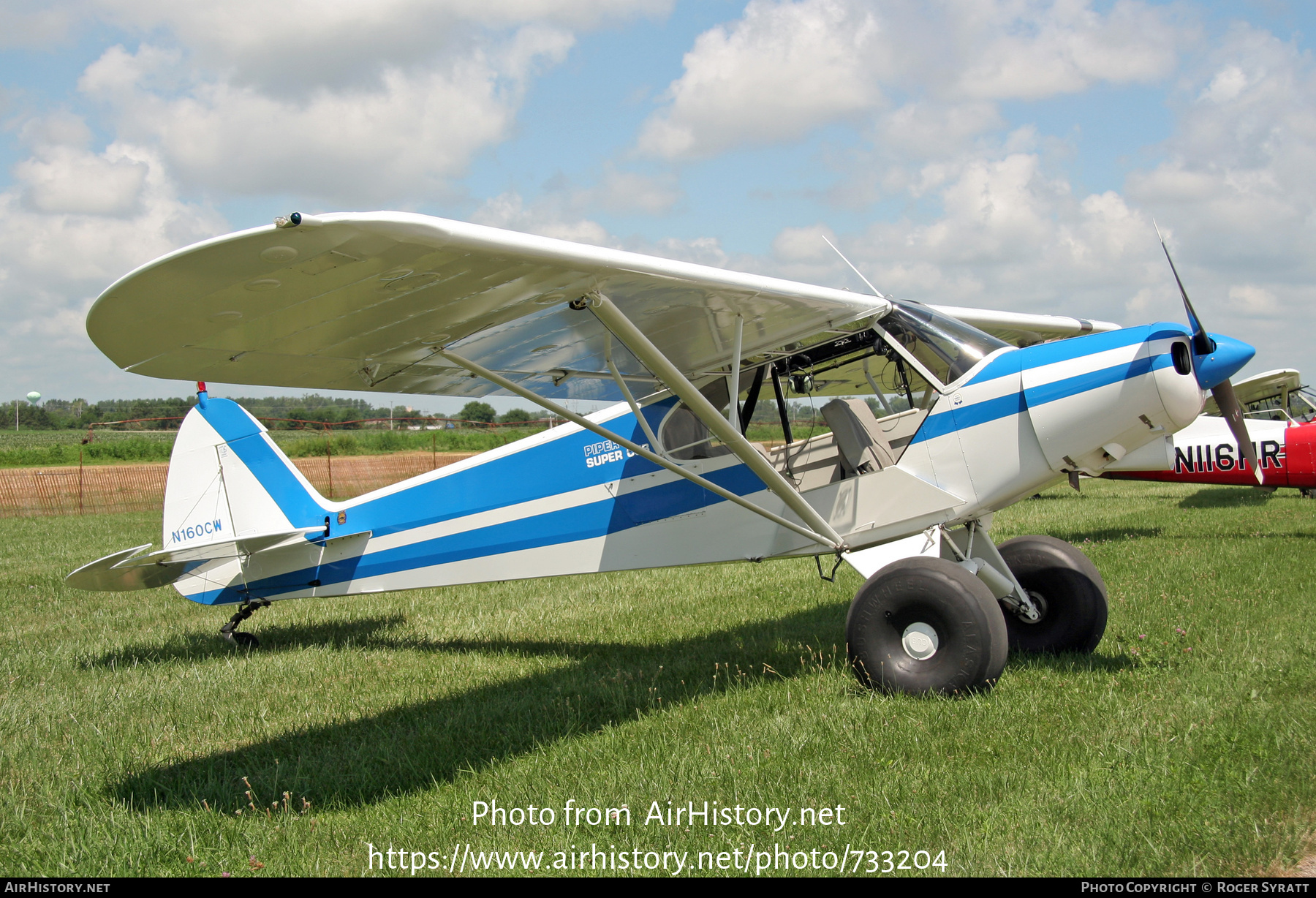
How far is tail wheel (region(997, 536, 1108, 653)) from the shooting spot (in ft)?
18.2

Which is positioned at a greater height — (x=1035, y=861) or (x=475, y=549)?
(x=475, y=549)

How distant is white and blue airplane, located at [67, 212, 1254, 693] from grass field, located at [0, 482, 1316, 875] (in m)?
0.60

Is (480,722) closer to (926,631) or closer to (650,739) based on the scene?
(650,739)

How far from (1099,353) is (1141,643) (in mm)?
2191

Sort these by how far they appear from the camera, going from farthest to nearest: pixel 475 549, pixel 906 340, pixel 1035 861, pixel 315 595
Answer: pixel 315 595 < pixel 475 549 < pixel 906 340 < pixel 1035 861

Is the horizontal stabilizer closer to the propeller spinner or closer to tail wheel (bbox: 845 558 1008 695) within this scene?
tail wheel (bbox: 845 558 1008 695)

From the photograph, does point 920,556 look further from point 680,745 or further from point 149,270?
point 149,270

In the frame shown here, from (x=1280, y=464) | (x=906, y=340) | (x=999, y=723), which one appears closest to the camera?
(x=999, y=723)

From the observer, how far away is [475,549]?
645 cm

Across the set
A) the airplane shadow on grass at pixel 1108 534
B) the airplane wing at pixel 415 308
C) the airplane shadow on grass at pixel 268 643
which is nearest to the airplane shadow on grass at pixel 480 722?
the airplane shadow on grass at pixel 268 643

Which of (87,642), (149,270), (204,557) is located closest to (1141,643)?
(149,270)

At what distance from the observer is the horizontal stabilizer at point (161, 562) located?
244 inches

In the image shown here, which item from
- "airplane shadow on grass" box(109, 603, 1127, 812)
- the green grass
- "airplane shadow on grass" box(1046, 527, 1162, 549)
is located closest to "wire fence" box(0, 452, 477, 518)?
the green grass

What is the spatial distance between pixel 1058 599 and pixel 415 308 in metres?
4.46
